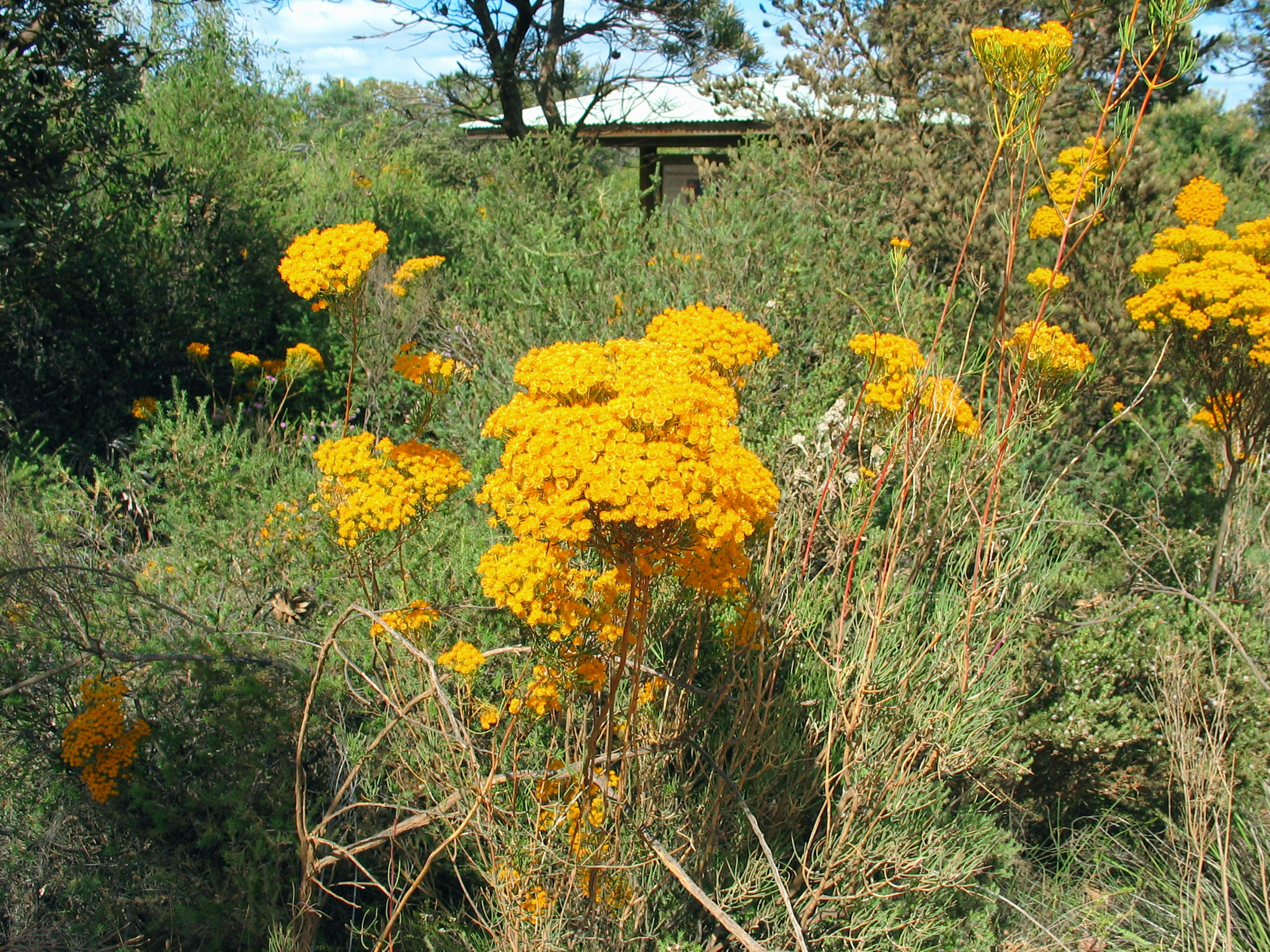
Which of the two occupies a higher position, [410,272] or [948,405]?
[410,272]

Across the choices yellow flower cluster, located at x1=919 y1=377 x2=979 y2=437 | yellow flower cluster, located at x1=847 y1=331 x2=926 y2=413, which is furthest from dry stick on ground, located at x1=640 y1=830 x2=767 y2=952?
yellow flower cluster, located at x1=847 y1=331 x2=926 y2=413

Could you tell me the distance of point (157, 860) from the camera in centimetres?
247

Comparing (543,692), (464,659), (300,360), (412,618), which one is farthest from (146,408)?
(543,692)

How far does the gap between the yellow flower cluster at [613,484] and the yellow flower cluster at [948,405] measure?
1.90 ft

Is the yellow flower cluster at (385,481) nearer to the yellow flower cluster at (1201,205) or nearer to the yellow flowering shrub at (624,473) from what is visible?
the yellow flowering shrub at (624,473)

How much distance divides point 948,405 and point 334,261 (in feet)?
6.04

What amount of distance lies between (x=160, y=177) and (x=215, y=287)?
83 centimetres

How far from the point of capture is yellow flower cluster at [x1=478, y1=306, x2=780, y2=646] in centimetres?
148

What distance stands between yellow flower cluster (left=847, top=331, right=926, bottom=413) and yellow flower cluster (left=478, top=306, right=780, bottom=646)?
0.95 m

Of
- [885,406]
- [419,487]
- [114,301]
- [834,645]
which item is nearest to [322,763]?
[419,487]

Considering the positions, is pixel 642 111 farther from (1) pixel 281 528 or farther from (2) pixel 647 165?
(1) pixel 281 528

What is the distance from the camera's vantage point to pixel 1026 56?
188cm

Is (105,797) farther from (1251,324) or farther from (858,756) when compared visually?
(1251,324)

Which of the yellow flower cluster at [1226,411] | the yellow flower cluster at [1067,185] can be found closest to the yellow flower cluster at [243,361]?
the yellow flower cluster at [1067,185]
